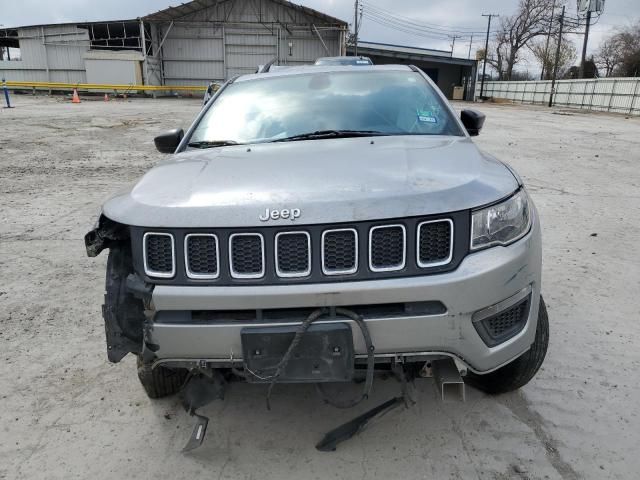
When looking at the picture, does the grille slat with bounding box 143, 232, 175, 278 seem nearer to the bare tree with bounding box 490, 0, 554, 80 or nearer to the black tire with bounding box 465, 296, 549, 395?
the black tire with bounding box 465, 296, 549, 395

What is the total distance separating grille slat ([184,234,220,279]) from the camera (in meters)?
1.95

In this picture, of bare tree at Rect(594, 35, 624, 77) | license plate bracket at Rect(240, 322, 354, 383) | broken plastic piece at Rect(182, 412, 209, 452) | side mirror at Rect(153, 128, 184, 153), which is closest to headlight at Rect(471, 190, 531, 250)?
license plate bracket at Rect(240, 322, 354, 383)

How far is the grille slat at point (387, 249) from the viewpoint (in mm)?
1901

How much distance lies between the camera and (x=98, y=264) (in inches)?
177

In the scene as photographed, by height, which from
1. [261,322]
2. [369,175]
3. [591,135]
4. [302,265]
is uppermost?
[369,175]

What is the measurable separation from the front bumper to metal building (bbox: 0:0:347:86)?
34187 mm

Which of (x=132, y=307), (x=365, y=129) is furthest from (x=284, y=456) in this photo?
(x=365, y=129)

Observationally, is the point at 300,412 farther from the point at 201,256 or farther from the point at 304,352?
the point at 201,256

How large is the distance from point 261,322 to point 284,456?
0.77 meters

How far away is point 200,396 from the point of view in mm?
2307

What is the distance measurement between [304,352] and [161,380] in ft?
3.46

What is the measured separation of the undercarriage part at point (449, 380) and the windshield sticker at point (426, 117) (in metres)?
1.56

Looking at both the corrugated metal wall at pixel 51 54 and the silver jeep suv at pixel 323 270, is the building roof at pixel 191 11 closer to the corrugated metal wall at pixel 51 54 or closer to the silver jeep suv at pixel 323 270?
the corrugated metal wall at pixel 51 54

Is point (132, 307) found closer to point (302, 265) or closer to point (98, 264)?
point (302, 265)
